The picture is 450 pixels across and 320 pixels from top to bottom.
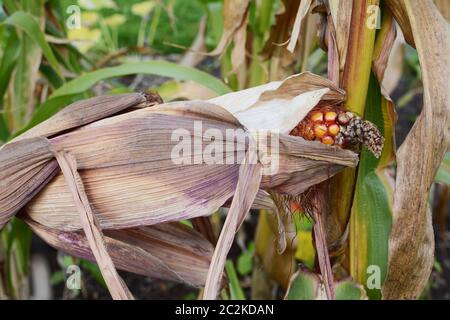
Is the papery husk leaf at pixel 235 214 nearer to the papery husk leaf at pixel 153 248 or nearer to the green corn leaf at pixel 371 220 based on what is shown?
the papery husk leaf at pixel 153 248

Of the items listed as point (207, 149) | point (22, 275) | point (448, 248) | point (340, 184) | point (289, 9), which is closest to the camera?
point (207, 149)

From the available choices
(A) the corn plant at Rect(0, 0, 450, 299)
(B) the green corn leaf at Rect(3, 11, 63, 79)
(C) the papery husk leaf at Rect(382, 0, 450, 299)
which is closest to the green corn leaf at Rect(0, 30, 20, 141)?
(B) the green corn leaf at Rect(3, 11, 63, 79)

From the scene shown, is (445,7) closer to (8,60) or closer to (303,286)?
(303,286)

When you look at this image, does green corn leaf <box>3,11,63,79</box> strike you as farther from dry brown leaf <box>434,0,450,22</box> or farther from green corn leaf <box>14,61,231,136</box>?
dry brown leaf <box>434,0,450,22</box>

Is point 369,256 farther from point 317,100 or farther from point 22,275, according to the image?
point 22,275

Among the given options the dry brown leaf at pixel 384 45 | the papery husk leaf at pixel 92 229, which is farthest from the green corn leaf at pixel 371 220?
the papery husk leaf at pixel 92 229

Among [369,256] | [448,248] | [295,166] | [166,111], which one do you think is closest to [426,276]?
[369,256]
